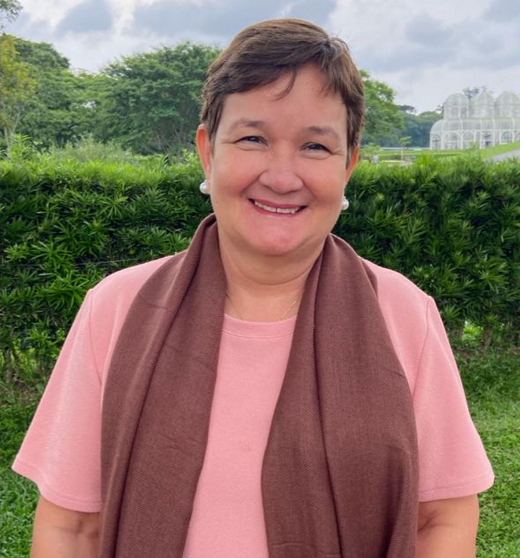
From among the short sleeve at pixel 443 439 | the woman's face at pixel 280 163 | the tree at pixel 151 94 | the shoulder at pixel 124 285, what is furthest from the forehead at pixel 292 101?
the tree at pixel 151 94

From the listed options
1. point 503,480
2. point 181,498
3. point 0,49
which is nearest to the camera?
point 181,498

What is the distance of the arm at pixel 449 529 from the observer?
5.20 feet

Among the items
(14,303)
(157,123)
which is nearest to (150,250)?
(14,303)

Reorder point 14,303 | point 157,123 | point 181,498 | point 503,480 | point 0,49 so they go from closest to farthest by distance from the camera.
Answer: point 181,498 < point 503,480 < point 14,303 < point 0,49 < point 157,123

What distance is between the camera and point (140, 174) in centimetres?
532

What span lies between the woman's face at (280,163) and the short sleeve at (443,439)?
1.36 feet

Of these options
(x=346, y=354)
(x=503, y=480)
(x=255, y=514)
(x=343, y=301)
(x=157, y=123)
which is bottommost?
(x=503, y=480)

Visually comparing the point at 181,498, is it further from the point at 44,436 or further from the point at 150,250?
the point at 150,250

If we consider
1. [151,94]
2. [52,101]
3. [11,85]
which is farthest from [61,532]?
[52,101]

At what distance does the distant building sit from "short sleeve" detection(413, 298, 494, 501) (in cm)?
6951

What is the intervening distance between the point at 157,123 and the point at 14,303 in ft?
122

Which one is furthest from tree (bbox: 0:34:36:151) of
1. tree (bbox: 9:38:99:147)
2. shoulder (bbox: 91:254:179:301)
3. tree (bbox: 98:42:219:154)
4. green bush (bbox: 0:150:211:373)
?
shoulder (bbox: 91:254:179:301)

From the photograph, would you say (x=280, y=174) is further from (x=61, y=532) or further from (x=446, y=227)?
(x=446, y=227)

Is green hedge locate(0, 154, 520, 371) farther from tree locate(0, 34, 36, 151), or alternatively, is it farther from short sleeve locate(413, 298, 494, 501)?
tree locate(0, 34, 36, 151)
